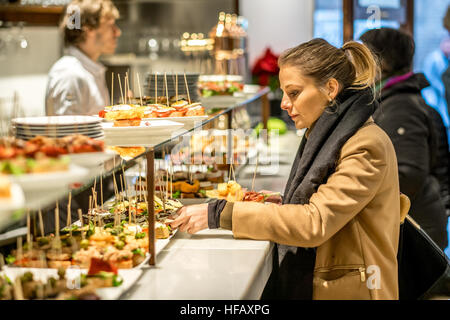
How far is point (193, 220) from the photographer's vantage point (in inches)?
88.0

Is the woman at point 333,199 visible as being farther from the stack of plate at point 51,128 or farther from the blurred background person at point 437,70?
the blurred background person at point 437,70

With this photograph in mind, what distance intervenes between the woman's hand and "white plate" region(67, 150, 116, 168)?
695 mm

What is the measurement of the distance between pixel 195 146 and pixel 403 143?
1321 mm

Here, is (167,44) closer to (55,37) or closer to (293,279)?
(55,37)

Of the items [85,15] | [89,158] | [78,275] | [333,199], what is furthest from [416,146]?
[89,158]

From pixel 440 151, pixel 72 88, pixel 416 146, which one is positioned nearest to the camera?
pixel 416 146

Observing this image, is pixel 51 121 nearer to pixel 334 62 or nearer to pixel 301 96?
pixel 301 96

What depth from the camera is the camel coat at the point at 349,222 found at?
6.72ft

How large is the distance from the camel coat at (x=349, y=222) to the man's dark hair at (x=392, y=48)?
1841mm

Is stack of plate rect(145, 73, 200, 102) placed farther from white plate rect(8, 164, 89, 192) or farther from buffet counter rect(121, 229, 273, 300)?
white plate rect(8, 164, 89, 192)

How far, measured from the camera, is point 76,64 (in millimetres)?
4086

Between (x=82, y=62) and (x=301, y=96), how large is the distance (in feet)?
7.70

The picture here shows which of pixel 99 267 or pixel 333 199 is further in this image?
pixel 333 199
